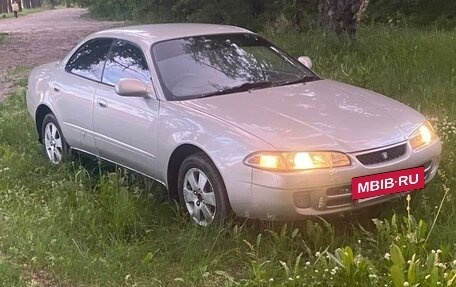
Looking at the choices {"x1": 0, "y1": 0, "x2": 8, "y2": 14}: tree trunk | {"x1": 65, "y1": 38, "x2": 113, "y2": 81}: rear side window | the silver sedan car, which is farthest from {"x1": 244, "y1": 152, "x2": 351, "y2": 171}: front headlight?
{"x1": 0, "y1": 0, "x2": 8, "y2": 14}: tree trunk

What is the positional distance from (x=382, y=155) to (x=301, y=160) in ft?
1.84

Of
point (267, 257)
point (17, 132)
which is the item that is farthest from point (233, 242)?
point (17, 132)

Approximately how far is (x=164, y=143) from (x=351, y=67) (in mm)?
4848

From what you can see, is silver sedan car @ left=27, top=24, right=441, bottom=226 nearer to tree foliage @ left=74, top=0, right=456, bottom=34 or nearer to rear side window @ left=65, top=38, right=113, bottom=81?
rear side window @ left=65, top=38, right=113, bottom=81

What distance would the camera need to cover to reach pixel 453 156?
5.50 meters

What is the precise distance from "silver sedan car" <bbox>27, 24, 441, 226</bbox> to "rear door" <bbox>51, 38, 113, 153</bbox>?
0.01 m

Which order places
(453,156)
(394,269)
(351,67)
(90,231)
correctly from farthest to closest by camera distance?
(351,67) → (453,156) → (90,231) → (394,269)

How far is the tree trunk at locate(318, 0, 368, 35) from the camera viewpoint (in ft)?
35.9

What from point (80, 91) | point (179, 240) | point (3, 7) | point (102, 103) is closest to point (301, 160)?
point (179, 240)

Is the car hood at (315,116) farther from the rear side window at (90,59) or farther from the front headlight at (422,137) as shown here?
the rear side window at (90,59)

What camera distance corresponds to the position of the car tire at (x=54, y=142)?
6.40 meters

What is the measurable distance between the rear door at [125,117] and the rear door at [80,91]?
0.42ft

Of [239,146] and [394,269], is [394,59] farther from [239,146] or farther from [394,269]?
[394,269]

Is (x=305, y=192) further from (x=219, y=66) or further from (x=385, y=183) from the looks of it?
(x=219, y=66)
